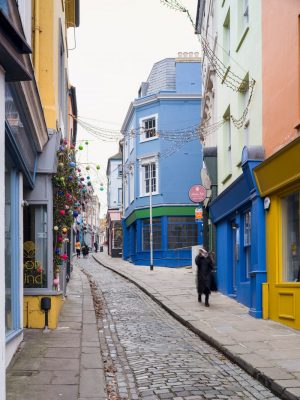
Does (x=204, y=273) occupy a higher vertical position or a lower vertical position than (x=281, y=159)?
lower

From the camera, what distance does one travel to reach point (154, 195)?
106ft

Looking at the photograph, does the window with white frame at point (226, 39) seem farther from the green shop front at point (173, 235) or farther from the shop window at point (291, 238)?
the green shop front at point (173, 235)

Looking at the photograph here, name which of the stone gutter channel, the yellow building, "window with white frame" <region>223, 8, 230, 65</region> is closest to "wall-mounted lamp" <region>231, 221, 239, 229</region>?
"window with white frame" <region>223, 8, 230, 65</region>

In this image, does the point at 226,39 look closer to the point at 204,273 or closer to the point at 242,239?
the point at 242,239

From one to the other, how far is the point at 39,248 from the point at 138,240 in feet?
74.2

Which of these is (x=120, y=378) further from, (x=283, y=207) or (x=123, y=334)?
(x=283, y=207)

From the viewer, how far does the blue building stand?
3138 cm

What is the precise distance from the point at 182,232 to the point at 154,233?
164cm

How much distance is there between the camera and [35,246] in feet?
36.0

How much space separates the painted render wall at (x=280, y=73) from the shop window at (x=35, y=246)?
4.80m

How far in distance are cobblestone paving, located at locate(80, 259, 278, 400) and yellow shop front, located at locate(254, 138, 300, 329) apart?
6.30ft

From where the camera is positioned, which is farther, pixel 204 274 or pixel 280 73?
pixel 204 274

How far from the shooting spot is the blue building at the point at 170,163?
Answer: 3138 centimetres

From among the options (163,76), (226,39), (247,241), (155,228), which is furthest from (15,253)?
(163,76)
